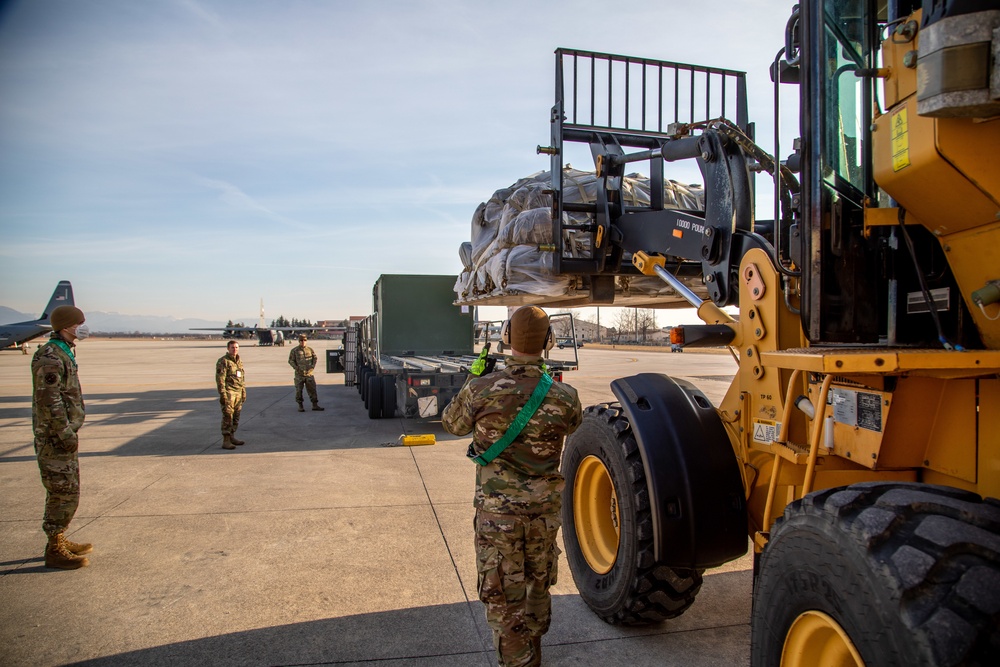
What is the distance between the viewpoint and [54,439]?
4875mm

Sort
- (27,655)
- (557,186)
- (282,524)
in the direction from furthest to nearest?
(282,524)
(557,186)
(27,655)

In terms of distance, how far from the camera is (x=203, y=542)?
5.35 metres

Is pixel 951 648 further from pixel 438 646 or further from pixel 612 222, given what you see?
pixel 612 222

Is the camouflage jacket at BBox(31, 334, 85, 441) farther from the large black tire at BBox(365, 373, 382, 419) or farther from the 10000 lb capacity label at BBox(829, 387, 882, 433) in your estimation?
the large black tire at BBox(365, 373, 382, 419)

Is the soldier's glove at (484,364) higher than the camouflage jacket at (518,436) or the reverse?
higher

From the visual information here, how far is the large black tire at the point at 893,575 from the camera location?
163 cm

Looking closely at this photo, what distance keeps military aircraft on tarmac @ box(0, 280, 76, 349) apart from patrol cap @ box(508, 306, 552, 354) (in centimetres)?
3699

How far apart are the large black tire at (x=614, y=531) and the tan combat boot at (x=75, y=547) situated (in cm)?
354

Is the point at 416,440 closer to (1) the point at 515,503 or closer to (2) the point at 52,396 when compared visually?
(2) the point at 52,396

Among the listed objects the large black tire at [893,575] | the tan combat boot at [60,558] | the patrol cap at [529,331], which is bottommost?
the tan combat boot at [60,558]

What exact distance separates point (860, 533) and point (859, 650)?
0.30 meters

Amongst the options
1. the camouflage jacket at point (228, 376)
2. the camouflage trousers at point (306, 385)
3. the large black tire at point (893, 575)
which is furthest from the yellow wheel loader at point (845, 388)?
the camouflage trousers at point (306, 385)

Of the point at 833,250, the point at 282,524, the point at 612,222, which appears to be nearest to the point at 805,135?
the point at 833,250

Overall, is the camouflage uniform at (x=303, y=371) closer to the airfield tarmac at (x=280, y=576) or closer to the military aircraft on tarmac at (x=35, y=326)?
the airfield tarmac at (x=280, y=576)
